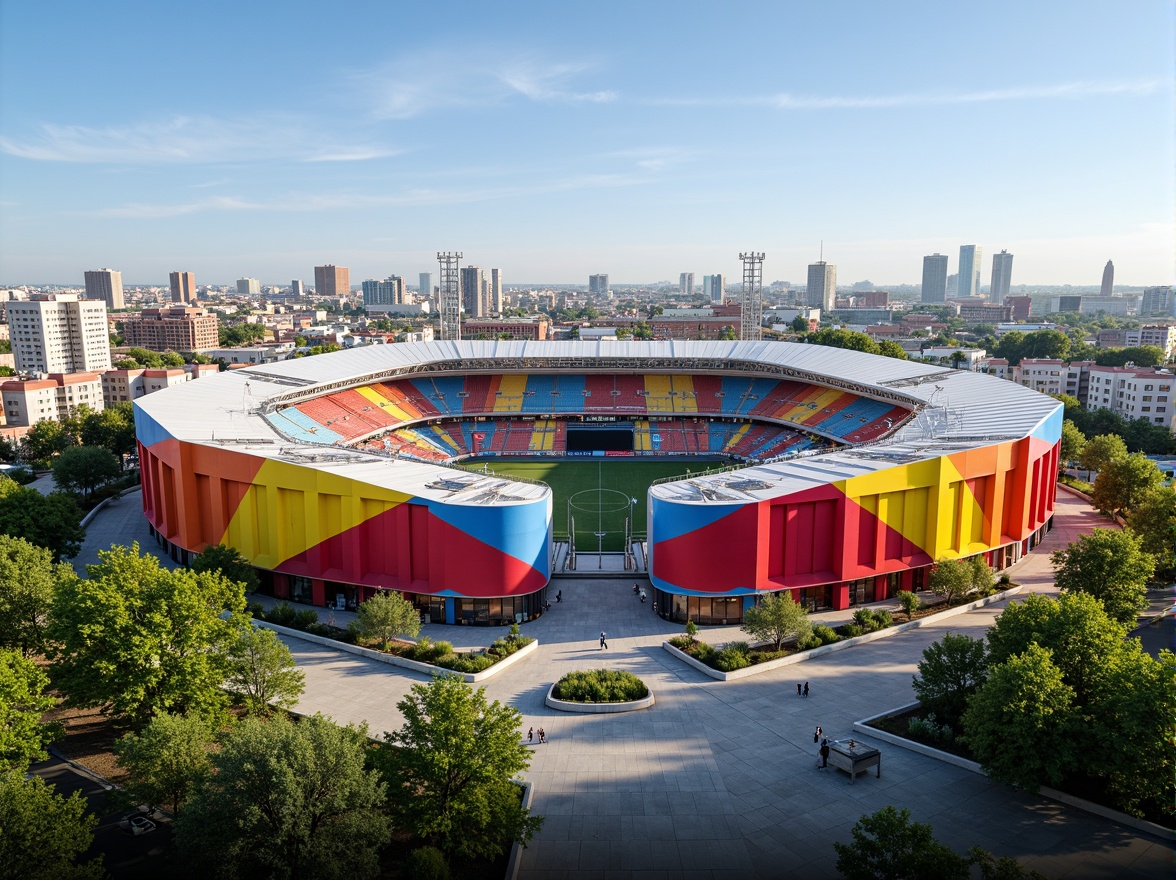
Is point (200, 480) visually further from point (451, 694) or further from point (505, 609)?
point (451, 694)

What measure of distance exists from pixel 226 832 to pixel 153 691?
893 centimetres

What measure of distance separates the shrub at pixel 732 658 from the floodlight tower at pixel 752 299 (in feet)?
254

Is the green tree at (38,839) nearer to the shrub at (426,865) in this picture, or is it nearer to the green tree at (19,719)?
the green tree at (19,719)

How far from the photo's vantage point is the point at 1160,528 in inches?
1513

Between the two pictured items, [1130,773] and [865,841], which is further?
[1130,773]

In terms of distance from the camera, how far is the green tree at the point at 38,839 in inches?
639

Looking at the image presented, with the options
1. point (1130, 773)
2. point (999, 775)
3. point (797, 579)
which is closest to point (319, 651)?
point (797, 579)

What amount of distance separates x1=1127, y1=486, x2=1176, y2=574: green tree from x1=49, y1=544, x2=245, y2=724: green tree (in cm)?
4218

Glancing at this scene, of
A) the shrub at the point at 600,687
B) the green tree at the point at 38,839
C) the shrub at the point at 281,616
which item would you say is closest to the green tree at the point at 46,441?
the shrub at the point at 281,616

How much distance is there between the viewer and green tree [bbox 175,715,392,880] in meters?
16.9

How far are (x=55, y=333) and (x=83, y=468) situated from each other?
272 ft

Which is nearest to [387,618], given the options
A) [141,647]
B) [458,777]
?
[141,647]

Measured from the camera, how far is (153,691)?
79.0ft

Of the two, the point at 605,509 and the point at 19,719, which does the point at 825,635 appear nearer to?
the point at 605,509
